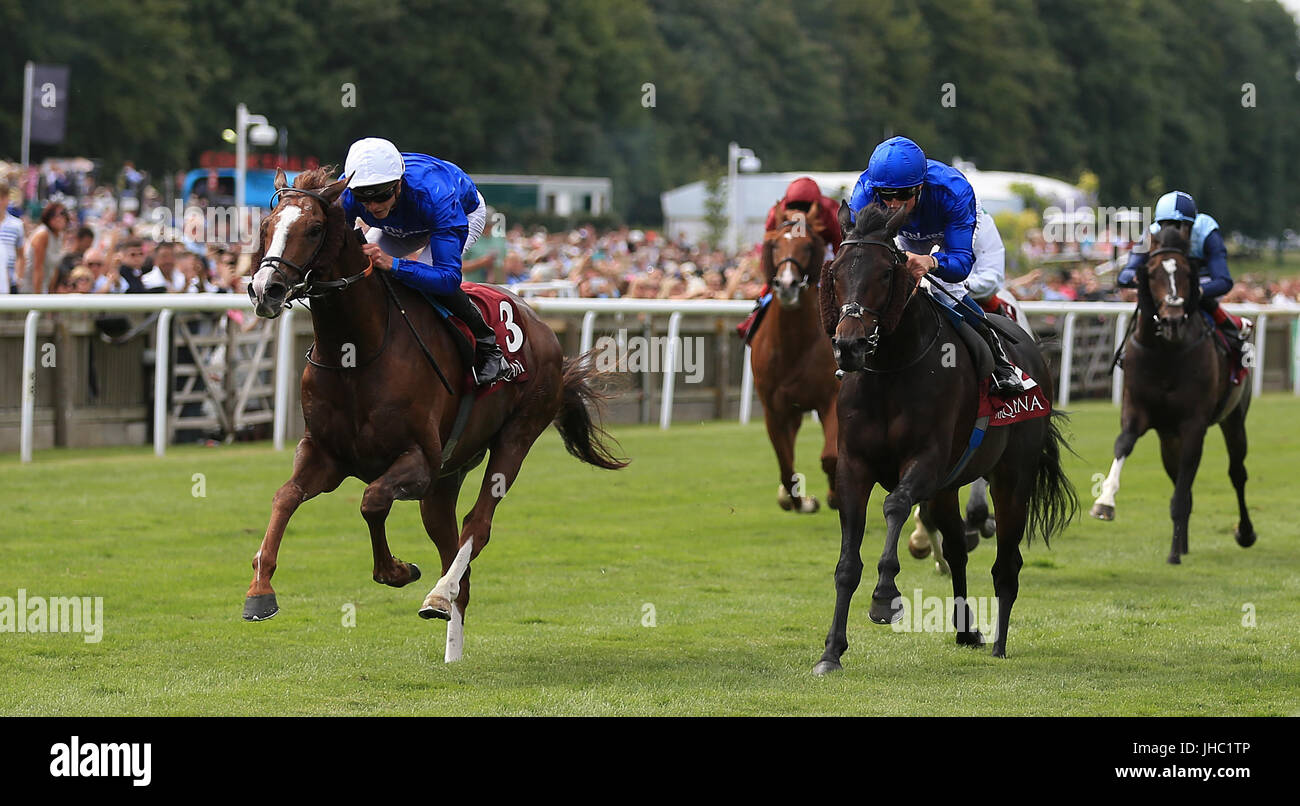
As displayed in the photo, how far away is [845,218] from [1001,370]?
3.23 ft

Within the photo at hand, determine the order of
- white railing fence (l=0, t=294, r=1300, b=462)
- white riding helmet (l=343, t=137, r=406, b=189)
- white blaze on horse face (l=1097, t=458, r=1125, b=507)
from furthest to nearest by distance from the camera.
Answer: white railing fence (l=0, t=294, r=1300, b=462)
white blaze on horse face (l=1097, t=458, r=1125, b=507)
white riding helmet (l=343, t=137, r=406, b=189)

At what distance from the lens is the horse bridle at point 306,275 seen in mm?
5883

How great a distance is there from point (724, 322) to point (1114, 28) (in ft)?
219

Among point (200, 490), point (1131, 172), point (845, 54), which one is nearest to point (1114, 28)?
point (1131, 172)

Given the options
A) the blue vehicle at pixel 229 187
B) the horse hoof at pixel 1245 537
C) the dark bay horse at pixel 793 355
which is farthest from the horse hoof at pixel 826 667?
the blue vehicle at pixel 229 187

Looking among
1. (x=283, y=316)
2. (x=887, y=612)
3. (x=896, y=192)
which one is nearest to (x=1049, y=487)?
(x=896, y=192)

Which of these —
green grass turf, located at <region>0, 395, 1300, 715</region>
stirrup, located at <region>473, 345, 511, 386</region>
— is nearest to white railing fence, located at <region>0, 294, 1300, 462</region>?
green grass turf, located at <region>0, 395, 1300, 715</region>

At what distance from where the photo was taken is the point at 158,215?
85.4 ft

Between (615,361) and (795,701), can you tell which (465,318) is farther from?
(615,361)

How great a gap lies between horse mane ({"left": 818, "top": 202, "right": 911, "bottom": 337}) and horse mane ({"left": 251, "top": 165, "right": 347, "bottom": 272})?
63.9 inches

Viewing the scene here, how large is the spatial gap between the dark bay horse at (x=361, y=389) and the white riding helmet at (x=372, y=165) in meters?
0.10

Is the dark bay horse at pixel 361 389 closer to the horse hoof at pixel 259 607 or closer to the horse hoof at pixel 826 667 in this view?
the horse hoof at pixel 259 607

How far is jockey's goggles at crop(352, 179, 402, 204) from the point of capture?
641cm

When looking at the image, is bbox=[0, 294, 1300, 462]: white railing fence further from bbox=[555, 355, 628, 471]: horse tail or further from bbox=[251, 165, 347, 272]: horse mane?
bbox=[251, 165, 347, 272]: horse mane
